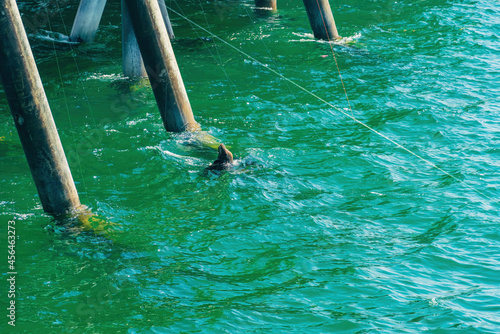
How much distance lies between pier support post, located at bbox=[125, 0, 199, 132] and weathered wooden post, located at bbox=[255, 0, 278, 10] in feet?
24.0

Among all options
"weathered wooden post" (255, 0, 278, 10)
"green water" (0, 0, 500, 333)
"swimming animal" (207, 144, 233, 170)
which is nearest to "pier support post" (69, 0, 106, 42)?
"green water" (0, 0, 500, 333)

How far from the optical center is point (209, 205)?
683 centimetres

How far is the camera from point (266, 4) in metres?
14.7

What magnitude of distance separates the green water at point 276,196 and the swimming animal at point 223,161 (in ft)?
0.48

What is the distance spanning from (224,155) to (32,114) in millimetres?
2584

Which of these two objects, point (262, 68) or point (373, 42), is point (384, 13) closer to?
Answer: point (373, 42)

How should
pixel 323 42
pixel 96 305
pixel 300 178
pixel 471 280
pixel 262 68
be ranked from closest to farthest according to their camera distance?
pixel 96 305
pixel 471 280
pixel 300 178
pixel 262 68
pixel 323 42

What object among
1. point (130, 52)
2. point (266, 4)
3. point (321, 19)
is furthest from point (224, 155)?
point (266, 4)

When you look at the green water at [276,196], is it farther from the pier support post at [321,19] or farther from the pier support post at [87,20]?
the pier support post at [321,19]

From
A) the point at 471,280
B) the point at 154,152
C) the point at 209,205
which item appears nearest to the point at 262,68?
the point at 154,152

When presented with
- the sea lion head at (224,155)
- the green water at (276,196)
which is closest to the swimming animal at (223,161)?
the sea lion head at (224,155)

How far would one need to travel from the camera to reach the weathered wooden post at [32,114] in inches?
214

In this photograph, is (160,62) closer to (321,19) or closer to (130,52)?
(130,52)

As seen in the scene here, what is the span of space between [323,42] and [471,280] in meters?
7.52
